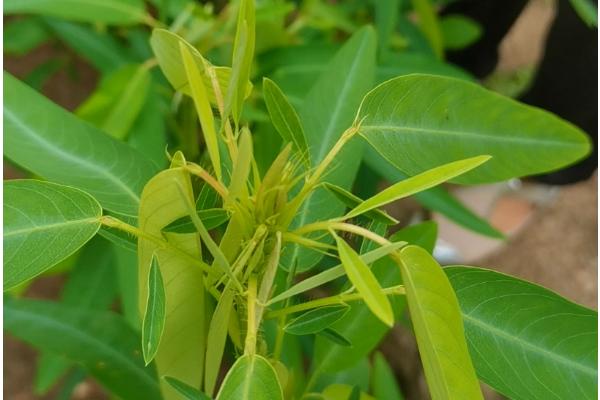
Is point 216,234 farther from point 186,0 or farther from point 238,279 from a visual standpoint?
point 186,0

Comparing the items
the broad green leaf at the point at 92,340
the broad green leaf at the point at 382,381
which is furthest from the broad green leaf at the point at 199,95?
the broad green leaf at the point at 382,381

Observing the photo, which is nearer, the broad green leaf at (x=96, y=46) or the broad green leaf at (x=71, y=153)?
the broad green leaf at (x=71, y=153)

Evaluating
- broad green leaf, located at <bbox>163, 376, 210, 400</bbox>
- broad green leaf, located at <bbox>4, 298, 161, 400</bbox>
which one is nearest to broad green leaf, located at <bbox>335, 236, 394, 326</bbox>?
broad green leaf, located at <bbox>163, 376, 210, 400</bbox>

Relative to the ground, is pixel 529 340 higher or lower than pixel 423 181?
lower

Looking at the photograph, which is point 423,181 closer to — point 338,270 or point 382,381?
point 338,270

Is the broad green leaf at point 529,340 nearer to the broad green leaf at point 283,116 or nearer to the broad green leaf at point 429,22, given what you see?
the broad green leaf at point 283,116

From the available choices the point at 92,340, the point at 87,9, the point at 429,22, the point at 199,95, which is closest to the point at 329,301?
the point at 199,95
